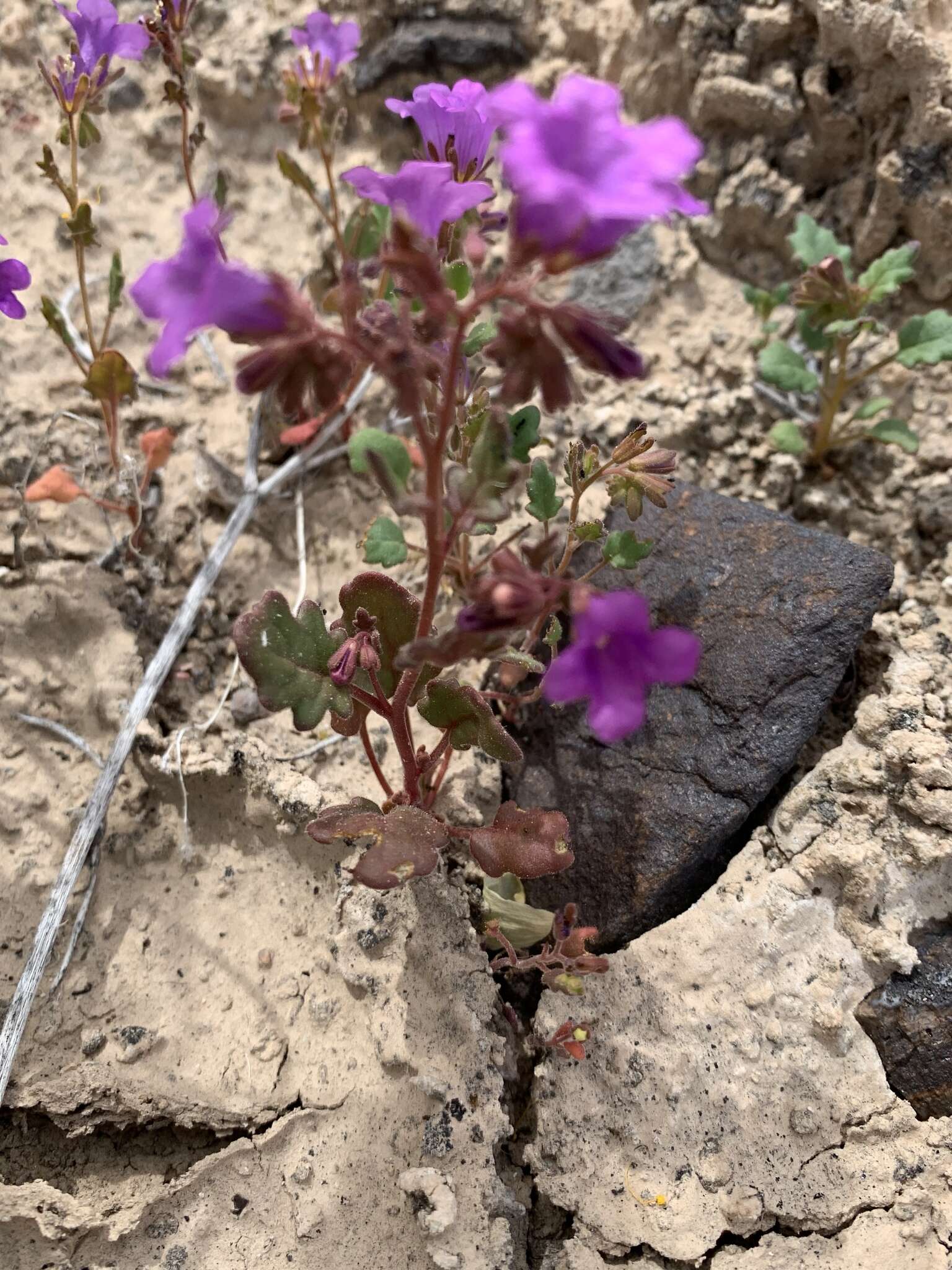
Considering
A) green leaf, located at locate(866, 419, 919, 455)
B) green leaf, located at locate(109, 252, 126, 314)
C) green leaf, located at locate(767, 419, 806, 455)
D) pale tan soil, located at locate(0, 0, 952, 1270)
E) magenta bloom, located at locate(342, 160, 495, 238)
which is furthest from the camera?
green leaf, located at locate(767, 419, 806, 455)

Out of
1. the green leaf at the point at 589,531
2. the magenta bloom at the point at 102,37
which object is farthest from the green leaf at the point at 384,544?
the magenta bloom at the point at 102,37

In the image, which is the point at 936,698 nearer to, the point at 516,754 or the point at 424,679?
the point at 516,754

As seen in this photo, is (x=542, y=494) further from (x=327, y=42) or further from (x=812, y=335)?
(x=327, y=42)

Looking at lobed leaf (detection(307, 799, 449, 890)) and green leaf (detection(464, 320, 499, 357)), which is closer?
lobed leaf (detection(307, 799, 449, 890))

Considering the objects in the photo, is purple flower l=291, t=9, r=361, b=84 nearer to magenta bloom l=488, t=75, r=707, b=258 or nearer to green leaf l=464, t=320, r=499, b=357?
green leaf l=464, t=320, r=499, b=357

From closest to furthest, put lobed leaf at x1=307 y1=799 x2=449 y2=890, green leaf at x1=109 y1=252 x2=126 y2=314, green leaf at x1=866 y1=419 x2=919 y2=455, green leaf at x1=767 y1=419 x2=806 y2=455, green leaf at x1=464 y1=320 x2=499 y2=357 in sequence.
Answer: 1. lobed leaf at x1=307 y1=799 x2=449 y2=890
2. green leaf at x1=464 y1=320 x2=499 y2=357
3. green leaf at x1=109 y1=252 x2=126 y2=314
4. green leaf at x1=866 y1=419 x2=919 y2=455
5. green leaf at x1=767 y1=419 x2=806 y2=455

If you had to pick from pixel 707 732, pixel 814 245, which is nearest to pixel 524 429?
pixel 707 732

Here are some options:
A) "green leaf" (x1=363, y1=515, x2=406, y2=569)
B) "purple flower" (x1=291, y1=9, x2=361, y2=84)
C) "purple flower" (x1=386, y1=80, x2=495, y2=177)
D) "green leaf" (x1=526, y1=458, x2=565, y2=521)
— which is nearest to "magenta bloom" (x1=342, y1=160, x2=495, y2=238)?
"purple flower" (x1=386, y1=80, x2=495, y2=177)
